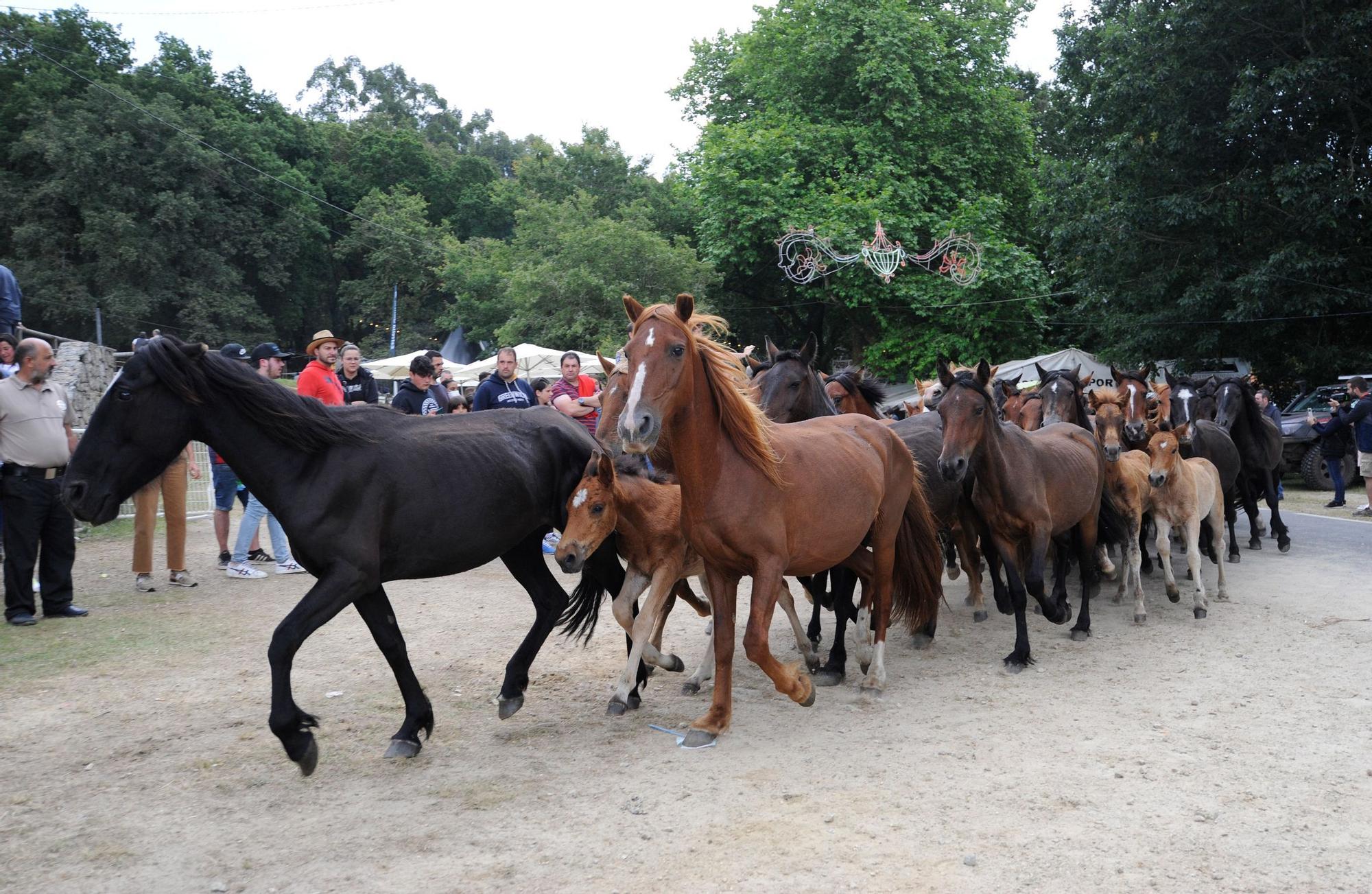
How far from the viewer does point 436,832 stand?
13.2ft

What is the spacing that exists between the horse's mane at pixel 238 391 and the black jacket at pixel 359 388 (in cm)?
477

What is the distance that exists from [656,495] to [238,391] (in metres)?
2.57

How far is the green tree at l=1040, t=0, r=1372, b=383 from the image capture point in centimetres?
1934

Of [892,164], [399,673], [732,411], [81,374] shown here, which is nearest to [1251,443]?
[732,411]

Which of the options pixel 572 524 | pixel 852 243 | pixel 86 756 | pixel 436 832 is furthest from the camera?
pixel 852 243

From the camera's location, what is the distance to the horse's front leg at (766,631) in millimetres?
4883

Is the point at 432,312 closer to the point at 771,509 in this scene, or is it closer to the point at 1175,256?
the point at 1175,256

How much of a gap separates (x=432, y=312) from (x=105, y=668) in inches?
1880

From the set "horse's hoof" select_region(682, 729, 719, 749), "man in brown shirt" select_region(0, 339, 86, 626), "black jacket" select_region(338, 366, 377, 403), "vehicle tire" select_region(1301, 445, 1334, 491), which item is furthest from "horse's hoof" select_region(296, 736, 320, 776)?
"vehicle tire" select_region(1301, 445, 1334, 491)

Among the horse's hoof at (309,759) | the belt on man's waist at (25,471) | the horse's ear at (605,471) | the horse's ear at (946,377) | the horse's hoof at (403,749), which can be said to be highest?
the horse's ear at (946,377)

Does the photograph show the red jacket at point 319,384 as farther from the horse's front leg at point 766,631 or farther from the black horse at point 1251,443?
the black horse at point 1251,443

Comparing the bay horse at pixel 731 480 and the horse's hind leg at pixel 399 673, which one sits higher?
the bay horse at pixel 731 480

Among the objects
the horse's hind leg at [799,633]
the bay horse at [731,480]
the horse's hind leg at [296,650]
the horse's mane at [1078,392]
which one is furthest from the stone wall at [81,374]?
the horse's mane at [1078,392]

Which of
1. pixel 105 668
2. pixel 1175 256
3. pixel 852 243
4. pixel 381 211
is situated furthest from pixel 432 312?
pixel 105 668
